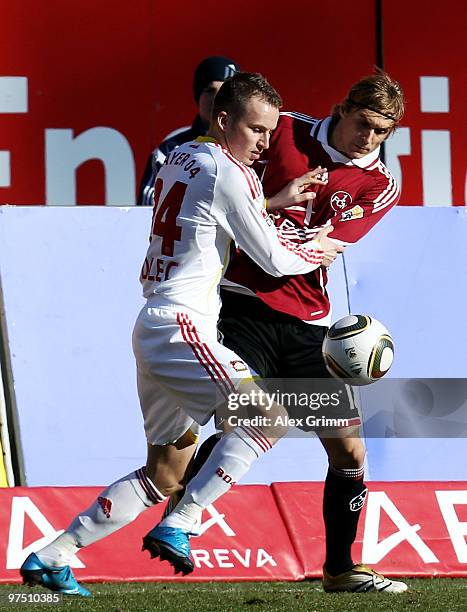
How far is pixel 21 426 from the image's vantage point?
697 cm

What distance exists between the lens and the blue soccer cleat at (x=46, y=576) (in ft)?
15.9

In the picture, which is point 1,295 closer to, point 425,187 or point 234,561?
point 234,561

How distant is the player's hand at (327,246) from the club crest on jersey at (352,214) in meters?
0.17

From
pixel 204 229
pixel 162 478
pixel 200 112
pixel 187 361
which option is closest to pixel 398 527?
pixel 162 478

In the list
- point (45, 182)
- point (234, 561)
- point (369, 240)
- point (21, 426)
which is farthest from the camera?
point (45, 182)

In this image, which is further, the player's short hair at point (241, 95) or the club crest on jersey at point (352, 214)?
the club crest on jersey at point (352, 214)

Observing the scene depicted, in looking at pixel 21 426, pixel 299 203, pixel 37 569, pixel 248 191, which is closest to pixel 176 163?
pixel 248 191

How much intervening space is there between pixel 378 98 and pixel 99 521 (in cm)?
202

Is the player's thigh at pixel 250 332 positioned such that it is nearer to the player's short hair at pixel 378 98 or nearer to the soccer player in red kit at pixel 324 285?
the soccer player in red kit at pixel 324 285

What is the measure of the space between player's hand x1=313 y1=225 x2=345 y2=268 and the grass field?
1334 millimetres

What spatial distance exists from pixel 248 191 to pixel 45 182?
15.1 ft

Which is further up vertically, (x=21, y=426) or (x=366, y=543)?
(x=21, y=426)

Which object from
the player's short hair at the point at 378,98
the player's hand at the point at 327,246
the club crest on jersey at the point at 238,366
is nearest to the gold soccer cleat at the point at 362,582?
the club crest on jersey at the point at 238,366

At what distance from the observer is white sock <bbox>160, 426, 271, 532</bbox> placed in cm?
466
